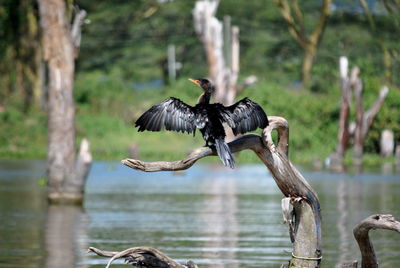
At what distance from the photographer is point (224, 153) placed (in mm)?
11914

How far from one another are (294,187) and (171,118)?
2063mm

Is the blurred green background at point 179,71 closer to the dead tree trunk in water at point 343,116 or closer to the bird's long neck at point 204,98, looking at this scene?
the dead tree trunk in water at point 343,116

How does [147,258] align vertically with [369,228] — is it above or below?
below

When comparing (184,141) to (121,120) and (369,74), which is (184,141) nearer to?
(121,120)

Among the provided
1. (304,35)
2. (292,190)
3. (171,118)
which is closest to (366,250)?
(292,190)

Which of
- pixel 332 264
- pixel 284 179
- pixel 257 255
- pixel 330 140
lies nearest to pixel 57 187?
pixel 257 255

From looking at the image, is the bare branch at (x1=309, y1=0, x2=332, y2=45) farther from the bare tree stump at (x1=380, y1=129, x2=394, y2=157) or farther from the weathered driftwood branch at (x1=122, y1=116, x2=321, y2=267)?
the weathered driftwood branch at (x1=122, y1=116, x2=321, y2=267)

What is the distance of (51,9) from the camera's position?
84.6 feet

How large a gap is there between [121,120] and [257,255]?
137 ft

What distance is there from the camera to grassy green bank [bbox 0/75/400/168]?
51188 millimetres

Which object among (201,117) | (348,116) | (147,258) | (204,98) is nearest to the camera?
(201,117)

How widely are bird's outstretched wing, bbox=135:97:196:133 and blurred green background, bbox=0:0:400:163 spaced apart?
2904 centimetres

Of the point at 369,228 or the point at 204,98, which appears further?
the point at 369,228

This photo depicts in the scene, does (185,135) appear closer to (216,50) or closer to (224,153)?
(216,50)
